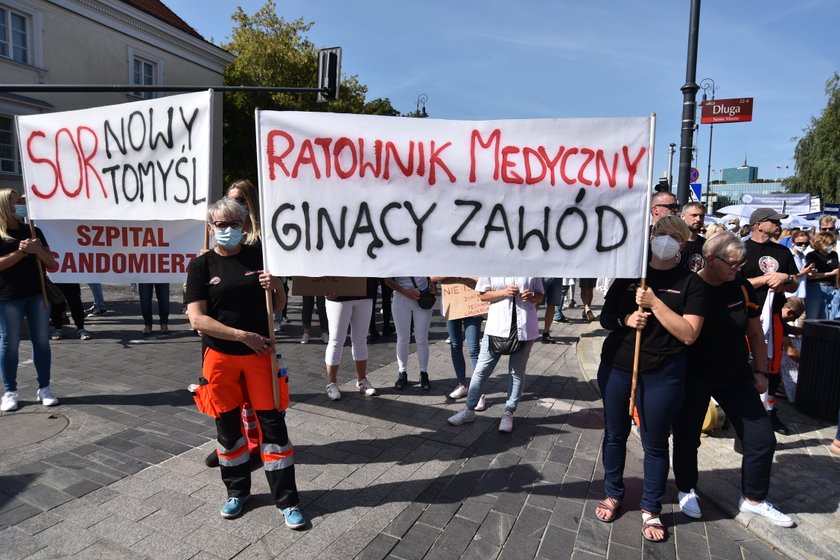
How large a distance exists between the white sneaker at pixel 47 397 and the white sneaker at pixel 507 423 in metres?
4.08

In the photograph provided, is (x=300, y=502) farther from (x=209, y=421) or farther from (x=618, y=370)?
(x=618, y=370)

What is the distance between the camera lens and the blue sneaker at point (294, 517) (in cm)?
310

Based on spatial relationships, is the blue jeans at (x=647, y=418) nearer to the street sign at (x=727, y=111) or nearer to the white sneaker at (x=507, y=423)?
the white sneaker at (x=507, y=423)

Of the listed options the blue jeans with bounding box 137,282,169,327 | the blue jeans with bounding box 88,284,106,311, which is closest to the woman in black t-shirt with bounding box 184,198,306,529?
→ the blue jeans with bounding box 137,282,169,327

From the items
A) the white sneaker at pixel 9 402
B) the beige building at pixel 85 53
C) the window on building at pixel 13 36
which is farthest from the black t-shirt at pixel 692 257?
the window on building at pixel 13 36

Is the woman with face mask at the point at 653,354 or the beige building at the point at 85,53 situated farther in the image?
the beige building at the point at 85,53

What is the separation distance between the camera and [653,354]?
3.06 m

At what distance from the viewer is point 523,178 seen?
3.22m

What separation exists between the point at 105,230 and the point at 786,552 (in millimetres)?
5543

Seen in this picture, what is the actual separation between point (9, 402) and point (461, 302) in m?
4.24

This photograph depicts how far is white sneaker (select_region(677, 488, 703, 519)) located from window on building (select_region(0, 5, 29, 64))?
21927mm

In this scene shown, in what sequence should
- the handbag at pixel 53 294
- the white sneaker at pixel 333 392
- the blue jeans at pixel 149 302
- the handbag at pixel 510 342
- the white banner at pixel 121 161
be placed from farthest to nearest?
the blue jeans at pixel 149 302 < the white sneaker at pixel 333 392 < the handbag at pixel 53 294 < the handbag at pixel 510 342 < the white banner at pixel 121 161

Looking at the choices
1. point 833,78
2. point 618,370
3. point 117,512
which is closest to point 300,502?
point 117,512

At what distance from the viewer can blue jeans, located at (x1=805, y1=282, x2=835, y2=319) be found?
25.1 ft
